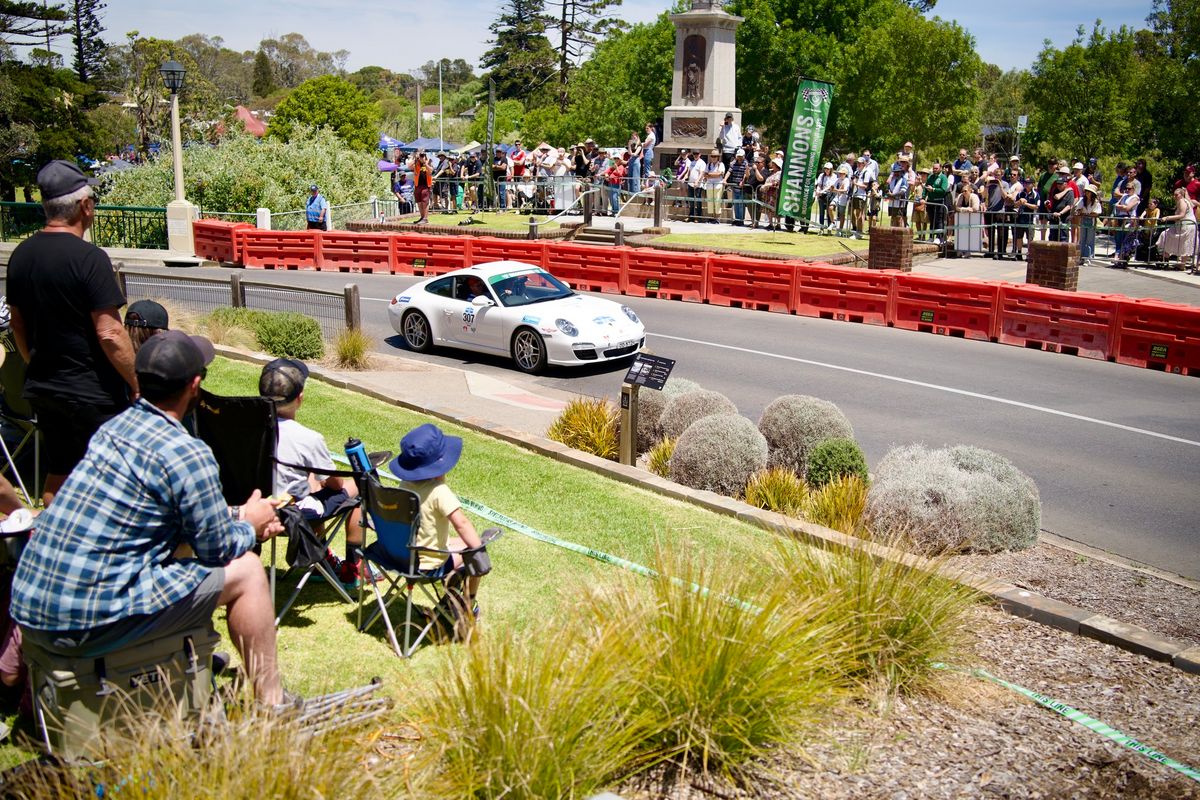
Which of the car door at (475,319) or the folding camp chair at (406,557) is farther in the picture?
the car door at (475,319)

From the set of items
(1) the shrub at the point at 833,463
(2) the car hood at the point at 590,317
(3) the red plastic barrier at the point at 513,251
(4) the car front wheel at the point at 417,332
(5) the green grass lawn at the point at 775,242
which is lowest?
(1) the shrub at the point at 833,463

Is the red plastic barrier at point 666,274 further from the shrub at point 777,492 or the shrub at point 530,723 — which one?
the shrub at point 530,723

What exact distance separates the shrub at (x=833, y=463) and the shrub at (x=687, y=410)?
1.60 m

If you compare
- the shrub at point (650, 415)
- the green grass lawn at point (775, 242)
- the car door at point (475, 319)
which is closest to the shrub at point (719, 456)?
the shrub at point (650, 415)

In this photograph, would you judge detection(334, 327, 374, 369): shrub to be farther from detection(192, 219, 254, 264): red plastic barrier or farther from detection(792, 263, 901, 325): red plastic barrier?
detection(192, 219, 254, 264): red plastic barrier

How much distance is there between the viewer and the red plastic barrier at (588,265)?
76.9 feet

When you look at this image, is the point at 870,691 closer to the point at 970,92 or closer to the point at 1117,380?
the point at 1117,380

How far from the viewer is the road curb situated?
6238mm

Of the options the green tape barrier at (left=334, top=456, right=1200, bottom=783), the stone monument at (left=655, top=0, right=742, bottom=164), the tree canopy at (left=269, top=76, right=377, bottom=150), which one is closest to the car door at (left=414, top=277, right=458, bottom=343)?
the green tape barrier at (left=334, top=456, right=1200, bottom=783)

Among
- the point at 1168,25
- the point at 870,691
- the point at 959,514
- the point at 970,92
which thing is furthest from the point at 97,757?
the point at 1168,25

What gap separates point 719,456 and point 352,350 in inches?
254

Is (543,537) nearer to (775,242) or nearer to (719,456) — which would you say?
(719,456)

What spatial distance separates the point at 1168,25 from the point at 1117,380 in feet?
142

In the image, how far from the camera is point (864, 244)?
88.6ft
